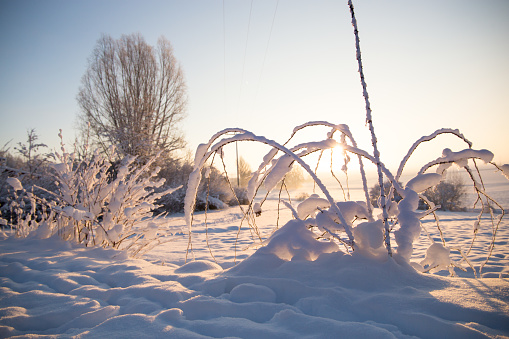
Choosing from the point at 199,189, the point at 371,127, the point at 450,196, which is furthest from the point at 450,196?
the point at 371,127

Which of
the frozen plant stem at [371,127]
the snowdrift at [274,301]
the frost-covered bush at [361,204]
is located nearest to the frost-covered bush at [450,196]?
the frost-covered bush at [361,204]

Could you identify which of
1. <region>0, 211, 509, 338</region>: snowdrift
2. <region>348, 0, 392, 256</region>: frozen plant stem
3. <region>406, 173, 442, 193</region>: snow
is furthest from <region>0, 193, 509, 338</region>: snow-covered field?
<region>406, 173, 442, 193</region>: snow

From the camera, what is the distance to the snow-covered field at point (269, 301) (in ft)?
2.61

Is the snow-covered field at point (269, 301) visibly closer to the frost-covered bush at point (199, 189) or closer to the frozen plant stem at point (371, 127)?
the frozen plant stem at point (371, 127)

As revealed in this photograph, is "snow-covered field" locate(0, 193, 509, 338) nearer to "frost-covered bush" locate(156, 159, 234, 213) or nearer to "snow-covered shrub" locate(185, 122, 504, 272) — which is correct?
"snow-covered shrub" locate(185, 122, 504, 272)

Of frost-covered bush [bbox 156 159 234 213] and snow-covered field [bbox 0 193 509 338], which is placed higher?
frost-covered bush [bbox 156 159 234 213]

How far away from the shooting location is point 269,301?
1.01 m

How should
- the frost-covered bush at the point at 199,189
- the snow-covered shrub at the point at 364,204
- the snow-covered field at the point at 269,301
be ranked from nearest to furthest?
the snow-covered field at the point at 269,301 < the snow-covered shrub at the point at 364,204 < the frost-covered bush at the point at 199,189

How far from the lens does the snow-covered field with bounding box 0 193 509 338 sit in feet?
2.61

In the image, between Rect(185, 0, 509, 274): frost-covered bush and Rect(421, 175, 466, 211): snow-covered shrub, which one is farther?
Rect(421, 175, 466, 211): snow-covered shrub

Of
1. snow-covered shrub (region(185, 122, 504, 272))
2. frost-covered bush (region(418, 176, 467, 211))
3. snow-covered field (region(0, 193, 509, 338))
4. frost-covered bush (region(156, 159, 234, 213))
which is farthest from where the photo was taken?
frost-covered bush (region(156, 159, 234, 213))

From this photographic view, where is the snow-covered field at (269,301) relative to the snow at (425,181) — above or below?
below

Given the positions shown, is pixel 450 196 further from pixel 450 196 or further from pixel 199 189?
pixel 199 189

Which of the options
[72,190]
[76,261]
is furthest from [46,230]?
[76,261]
